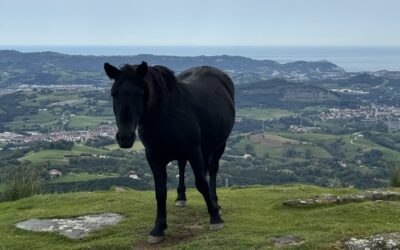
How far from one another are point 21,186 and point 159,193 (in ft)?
23.9

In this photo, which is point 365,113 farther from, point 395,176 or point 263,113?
point 395,176

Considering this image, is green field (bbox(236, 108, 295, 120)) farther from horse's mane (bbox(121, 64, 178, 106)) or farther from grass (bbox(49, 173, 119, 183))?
horse's mane (bbox(121, 64, 178, 106))

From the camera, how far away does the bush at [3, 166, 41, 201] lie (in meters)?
13.7

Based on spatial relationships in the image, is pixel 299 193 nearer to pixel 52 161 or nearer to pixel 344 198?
pixel 344 198

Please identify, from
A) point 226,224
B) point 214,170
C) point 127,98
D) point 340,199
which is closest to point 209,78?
point 214,170

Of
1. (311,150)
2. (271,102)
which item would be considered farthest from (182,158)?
(271,102)

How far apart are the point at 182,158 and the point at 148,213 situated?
7.99 feet

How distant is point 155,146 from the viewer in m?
7.52

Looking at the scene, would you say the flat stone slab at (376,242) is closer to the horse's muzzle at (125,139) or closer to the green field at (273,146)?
the horse's muzzle at (125,139)

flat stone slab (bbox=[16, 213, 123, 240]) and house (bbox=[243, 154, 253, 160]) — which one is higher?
flat stone slab (bbox=[16, 213, 123, 240])

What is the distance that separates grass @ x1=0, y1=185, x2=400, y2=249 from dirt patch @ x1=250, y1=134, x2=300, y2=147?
8537 cm

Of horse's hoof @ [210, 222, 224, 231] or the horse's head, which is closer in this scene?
the horse's head

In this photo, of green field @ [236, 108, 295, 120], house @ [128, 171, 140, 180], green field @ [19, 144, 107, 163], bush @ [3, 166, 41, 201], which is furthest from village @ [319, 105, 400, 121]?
bush @ [3, 166, 41, 201]

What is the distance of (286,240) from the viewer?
24.0 feet
